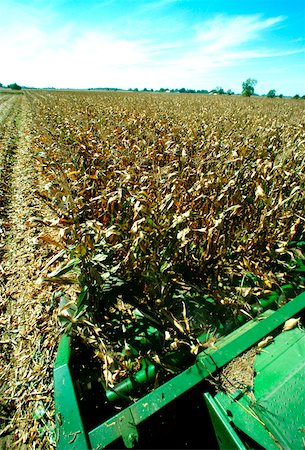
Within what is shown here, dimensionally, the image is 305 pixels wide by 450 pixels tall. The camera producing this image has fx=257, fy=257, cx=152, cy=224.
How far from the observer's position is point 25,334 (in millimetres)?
2189

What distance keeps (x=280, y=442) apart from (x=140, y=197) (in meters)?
1.89

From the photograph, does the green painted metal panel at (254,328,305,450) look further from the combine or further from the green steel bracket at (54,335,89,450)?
the green steel bracket at (54,335,89,450)

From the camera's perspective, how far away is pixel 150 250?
230cm

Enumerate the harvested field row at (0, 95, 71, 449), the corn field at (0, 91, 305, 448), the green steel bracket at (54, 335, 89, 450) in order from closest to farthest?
the green steel bracket at (54, 335, 89, 450), the harvested field row at (0, 95, 71, 449), the corn field at (0, 91, 305, 448)

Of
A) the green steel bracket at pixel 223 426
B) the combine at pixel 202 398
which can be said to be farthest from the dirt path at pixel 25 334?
the green steel bracket at pixel 223 426

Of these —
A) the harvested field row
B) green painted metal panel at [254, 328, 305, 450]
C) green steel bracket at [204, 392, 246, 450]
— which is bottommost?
the harvested field row

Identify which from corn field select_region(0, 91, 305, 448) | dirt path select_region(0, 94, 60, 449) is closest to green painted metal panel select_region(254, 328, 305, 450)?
corn field select_region(0, 91, 305, 448)

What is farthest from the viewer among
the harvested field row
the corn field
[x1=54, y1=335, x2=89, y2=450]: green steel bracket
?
the corn field

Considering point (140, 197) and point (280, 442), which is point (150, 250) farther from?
point (280, 442)

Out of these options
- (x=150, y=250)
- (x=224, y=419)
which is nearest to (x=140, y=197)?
(x=150, y=250)

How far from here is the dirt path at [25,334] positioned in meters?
1.63

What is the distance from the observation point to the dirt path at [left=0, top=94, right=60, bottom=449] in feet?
5.35

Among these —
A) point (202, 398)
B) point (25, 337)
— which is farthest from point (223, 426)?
point (25, 337)

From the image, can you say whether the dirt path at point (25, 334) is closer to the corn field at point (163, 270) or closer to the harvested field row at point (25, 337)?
the harvested field row at point (25, 337)
